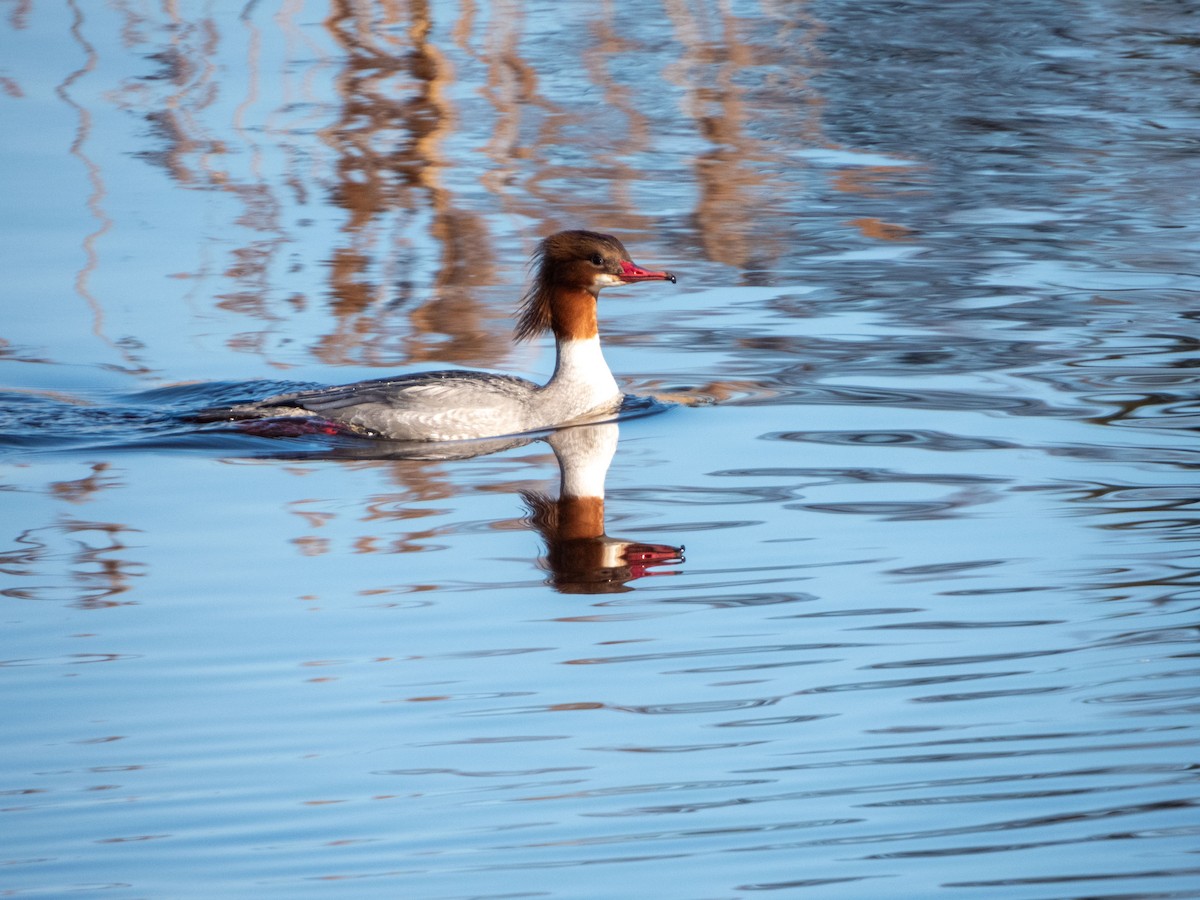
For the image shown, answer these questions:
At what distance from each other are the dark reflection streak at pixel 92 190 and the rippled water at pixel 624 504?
4 centimetres

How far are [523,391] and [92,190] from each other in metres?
4.59

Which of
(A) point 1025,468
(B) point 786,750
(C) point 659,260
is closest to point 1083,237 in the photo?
(C) point 659,260

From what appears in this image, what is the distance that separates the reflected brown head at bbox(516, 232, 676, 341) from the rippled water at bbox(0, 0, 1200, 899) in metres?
0.45

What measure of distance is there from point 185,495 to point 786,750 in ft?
10.5

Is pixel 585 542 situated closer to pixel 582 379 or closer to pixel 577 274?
pixel 582 379

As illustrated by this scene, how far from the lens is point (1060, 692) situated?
4.68 m

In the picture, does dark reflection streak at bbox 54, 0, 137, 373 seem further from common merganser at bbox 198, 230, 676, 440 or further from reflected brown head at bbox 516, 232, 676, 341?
reflected brown head at bbox 516, 232, 676, 341

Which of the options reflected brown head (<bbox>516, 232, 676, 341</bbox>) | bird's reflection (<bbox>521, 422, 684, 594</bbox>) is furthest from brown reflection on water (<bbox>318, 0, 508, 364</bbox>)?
bird's reflection (<bbox>521, 422, 684, 594</bbox>)

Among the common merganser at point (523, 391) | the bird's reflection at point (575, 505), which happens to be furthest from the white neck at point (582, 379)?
the bird's reflection at point (575, 505)

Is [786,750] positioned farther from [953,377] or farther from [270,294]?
[270,294]

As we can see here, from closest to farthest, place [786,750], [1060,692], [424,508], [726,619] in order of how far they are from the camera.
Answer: [786,750] < [1060,692] < [726,619] < [424,508]

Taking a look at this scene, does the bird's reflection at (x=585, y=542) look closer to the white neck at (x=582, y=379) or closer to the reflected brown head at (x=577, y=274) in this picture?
the white neck at (x=582, y=379)

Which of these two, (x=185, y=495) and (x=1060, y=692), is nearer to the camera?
(x=1060, y=692)

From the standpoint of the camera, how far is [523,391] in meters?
8.20
